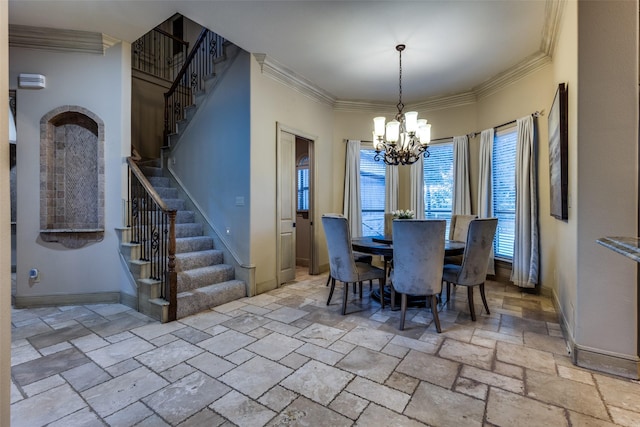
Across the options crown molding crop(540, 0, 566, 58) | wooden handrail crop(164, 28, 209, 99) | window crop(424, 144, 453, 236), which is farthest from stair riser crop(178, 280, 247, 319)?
crown molding crop(540, 0, 566, 58)

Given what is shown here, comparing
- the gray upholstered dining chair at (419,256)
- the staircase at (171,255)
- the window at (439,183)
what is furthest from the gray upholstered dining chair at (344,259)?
the window at (439,183)

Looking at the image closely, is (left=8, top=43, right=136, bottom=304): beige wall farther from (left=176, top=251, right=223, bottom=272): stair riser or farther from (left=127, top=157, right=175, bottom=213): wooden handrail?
(left=176, top=251, right=223, bottom=272): stair riser

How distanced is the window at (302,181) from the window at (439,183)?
7.42 feet

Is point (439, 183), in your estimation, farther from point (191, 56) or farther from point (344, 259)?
point (191, 56)

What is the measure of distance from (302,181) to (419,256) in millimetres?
3753

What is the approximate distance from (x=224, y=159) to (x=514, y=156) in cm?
408

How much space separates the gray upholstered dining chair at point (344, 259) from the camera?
3213mm

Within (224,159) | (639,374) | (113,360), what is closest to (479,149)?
(639,374)

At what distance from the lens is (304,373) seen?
215 centimetres

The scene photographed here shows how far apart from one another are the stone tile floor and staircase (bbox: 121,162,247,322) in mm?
179

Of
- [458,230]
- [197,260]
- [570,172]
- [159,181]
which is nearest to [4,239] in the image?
[197,260]

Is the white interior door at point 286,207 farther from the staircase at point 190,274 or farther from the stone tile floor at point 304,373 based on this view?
the stone tile floor at point 304,373

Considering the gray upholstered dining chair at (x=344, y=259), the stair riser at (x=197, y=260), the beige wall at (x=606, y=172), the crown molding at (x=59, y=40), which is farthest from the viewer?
the stair riser at (x=197, y=260)

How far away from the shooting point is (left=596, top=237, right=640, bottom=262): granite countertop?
107 centimetres
